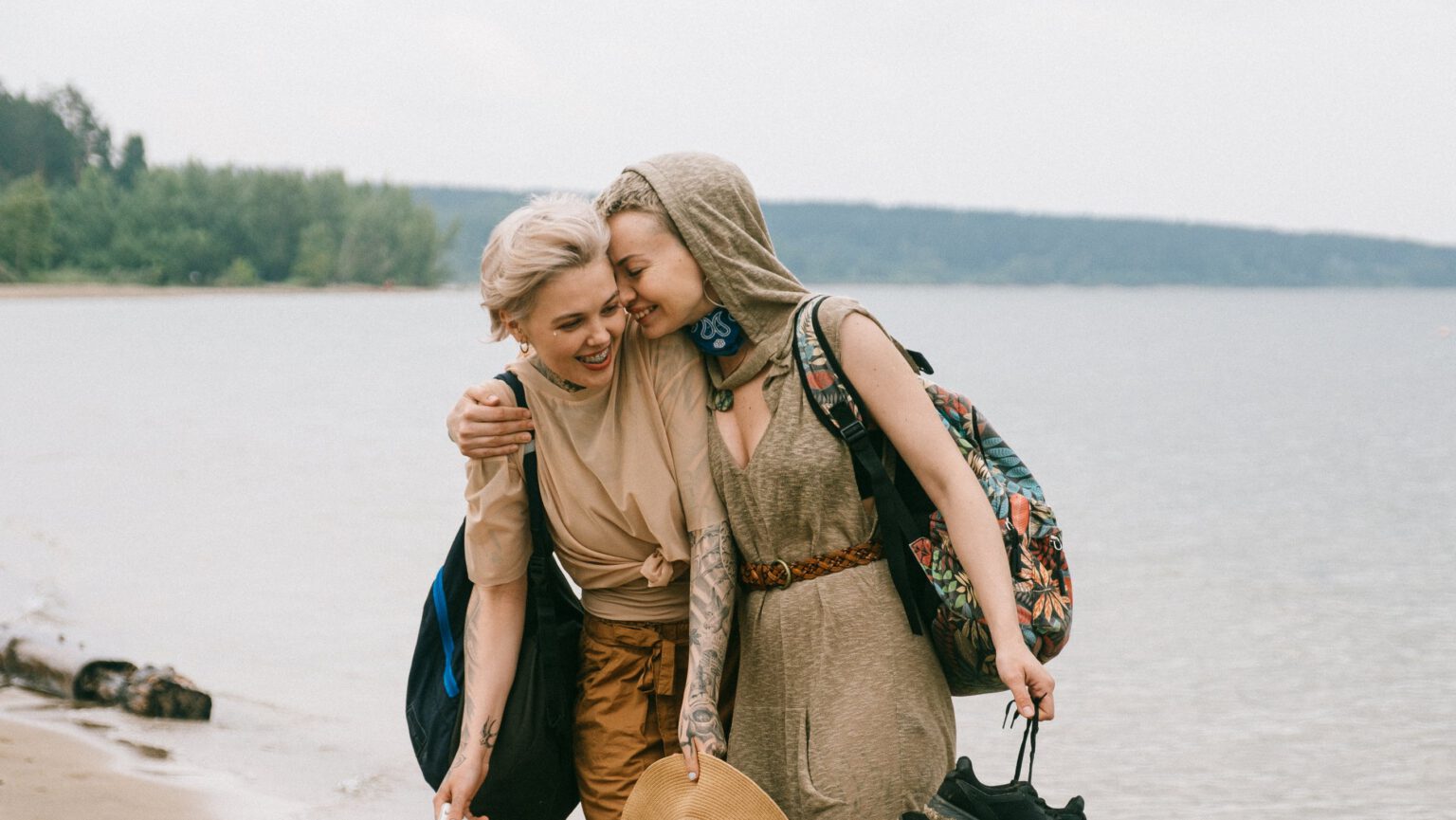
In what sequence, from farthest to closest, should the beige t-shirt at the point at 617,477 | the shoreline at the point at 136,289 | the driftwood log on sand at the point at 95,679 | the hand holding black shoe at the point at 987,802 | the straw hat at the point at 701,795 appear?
the shoreline at the point at 136,289, the driftwood log on sand at the point at 95,679, the beige t-shirt at the point at 617,477, the straw hat at the point at 701,795, the hand holding black shoe at the point at 987,802

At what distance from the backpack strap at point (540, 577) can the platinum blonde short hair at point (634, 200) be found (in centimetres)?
39

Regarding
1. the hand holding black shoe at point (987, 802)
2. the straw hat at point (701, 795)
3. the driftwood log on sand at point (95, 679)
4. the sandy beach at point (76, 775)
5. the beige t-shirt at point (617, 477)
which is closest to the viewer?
the hand holding black shoe at point (987, 802)

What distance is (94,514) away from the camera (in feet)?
44.4

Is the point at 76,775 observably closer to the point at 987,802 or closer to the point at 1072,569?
the point at 987,802

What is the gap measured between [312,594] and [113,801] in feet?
18.8

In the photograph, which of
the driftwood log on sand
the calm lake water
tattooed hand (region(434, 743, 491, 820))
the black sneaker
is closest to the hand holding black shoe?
the black sneaker

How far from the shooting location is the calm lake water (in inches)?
285

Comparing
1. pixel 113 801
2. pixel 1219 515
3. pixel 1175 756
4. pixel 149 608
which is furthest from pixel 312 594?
pixel 1219 515

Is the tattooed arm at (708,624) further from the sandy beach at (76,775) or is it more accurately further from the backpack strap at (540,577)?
the sandy beach at (76,775)

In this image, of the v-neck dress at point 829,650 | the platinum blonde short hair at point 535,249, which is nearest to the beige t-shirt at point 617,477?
the v-neck dress at point 829,650

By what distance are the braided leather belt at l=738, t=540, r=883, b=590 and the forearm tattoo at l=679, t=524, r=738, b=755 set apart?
0.07 metres

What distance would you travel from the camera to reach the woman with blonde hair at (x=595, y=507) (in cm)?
268

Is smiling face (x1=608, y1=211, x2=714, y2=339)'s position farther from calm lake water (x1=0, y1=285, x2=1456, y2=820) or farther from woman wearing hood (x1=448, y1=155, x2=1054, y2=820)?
calm lake water (x1=0, y1=285, x2=1456, y2=820)

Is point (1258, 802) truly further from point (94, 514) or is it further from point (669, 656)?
point (94, 514)
